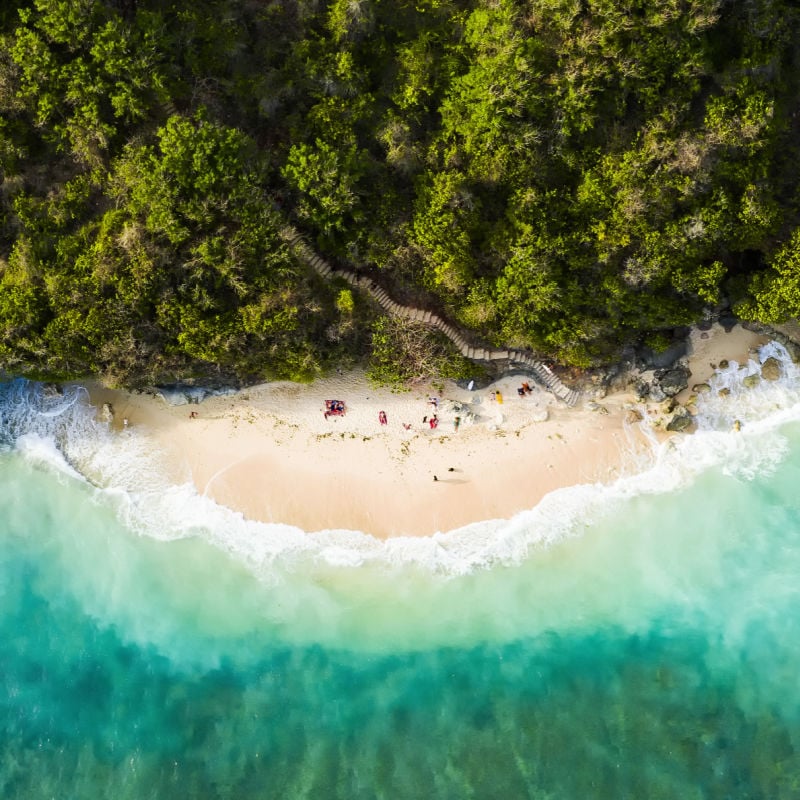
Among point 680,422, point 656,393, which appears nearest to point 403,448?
point 656,393

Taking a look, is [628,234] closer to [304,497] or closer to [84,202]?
[304,497]

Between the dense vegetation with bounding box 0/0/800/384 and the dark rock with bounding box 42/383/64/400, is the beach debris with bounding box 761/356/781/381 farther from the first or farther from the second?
the dark rock with bounding box 42/383/64/400

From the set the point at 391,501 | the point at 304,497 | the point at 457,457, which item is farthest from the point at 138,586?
the point at 457,457

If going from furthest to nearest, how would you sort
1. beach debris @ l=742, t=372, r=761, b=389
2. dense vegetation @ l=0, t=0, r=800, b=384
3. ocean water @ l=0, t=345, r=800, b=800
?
beach debris @ l=742, t=372, r=761, b=389, ocean water @ l=0, t=345, r=800, b=800, dense vegetation @ l=0, t=0, r=800, b=384

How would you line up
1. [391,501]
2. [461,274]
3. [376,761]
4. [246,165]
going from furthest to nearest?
[391,501]
[376,761]
[461,274]
[246,165]

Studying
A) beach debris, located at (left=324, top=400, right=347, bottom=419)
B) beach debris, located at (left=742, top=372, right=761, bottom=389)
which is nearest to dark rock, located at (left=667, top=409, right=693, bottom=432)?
beach debris, located at (left=742, top=372, right=761, bottom=389)

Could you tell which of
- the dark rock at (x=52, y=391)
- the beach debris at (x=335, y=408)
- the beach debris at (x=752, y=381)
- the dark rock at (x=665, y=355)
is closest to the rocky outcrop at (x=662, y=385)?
the dark rock at (x=665, y=355)
